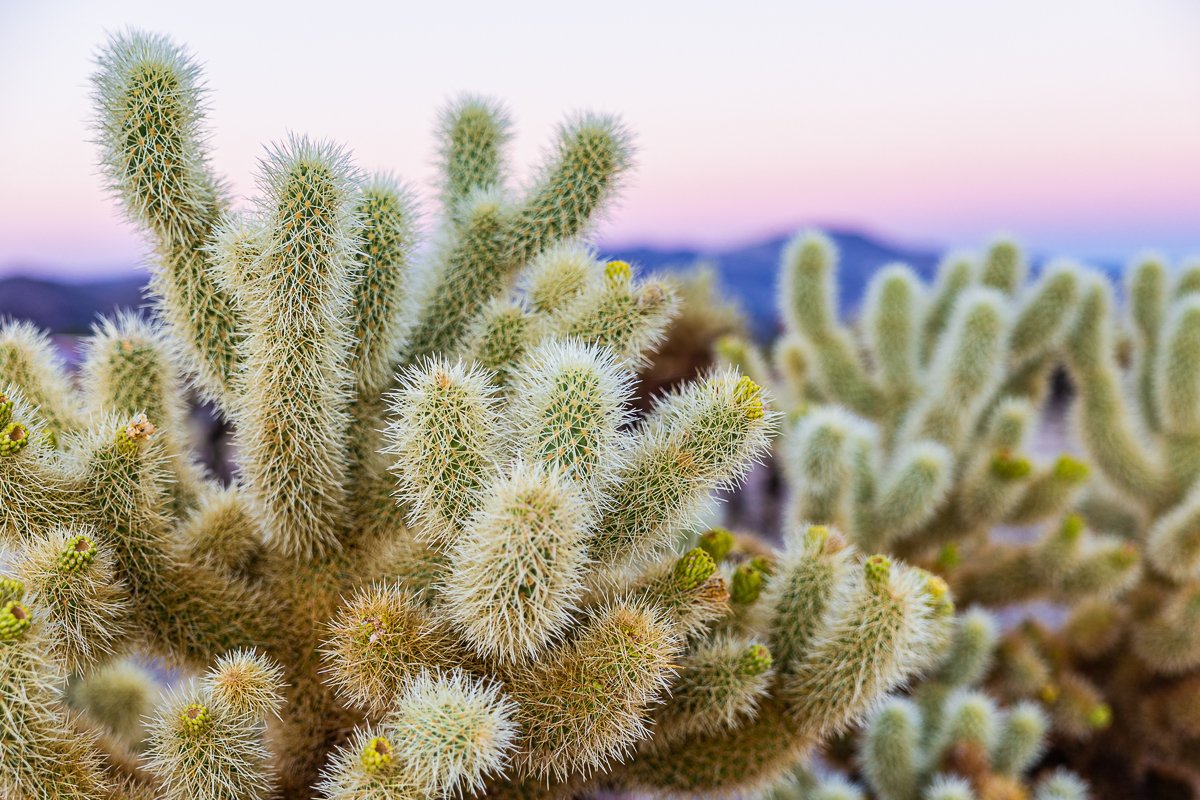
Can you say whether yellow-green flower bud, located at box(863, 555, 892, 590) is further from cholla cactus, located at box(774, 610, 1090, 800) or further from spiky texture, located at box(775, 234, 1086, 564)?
spiky texture, located at box(775, 234, 1086, 564)

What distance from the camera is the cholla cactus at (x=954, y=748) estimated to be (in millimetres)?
2279

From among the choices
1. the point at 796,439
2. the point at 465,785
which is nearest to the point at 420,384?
the point at 465,785

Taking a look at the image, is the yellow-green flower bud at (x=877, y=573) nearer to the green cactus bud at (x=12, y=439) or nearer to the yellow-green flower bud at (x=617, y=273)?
the yellow-green flower bud at (x=617, y=273)

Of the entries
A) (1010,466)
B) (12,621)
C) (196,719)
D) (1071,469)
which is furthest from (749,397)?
(1071,469)

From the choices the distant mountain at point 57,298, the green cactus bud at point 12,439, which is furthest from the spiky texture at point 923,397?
the distant mountain at point 57,298

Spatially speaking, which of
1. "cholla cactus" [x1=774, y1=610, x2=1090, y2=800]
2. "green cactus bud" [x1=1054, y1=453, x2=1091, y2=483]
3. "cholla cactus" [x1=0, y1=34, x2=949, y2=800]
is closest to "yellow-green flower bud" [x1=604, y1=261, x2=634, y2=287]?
"cholla cactus" [x1=0, y1=34, x2=949, y2=800]

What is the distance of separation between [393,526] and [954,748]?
190cm

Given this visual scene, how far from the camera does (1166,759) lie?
10.1 feet

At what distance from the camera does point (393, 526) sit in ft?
4.98

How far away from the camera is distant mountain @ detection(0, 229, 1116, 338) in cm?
370

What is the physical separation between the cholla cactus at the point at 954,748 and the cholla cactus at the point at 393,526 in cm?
88

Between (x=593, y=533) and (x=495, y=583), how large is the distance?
23 cm

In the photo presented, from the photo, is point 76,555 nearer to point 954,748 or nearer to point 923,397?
→ point 954,748

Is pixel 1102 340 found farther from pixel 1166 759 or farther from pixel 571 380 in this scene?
pixel 571 380
